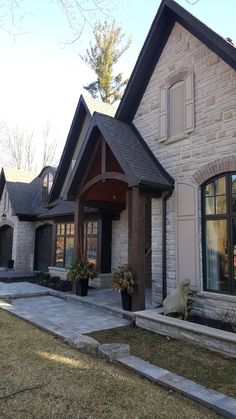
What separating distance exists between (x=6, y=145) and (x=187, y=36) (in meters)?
27.8

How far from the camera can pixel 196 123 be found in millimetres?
7473

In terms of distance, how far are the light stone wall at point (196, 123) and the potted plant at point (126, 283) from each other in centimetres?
99

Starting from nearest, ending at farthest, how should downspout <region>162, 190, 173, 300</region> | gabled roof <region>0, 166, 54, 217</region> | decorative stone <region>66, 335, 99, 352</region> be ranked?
decorative stone <region>66, 335, 99, 352</region>
downspout <region>162, 190, 173, 300</region>
gabled roof <region>0, 166, 54, 217</region>

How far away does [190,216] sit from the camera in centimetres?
728

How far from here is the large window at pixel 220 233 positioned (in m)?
6.50

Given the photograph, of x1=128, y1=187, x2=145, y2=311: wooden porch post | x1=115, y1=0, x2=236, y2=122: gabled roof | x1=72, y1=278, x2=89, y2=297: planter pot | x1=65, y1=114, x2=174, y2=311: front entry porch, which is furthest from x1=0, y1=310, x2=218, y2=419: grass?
x1=115, y1=0, x2=236, y2=122: gabled roof

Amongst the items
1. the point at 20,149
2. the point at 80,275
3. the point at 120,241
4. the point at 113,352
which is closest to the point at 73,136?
the point at 120,241

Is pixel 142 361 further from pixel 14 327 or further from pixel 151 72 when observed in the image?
pixel 151 72

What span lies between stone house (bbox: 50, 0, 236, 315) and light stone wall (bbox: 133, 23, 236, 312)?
2 cm

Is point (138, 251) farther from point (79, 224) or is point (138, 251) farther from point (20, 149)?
point (20, 149)

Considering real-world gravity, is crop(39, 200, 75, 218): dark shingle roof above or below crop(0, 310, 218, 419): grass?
above

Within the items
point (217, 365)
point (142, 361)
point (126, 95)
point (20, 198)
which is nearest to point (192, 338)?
point (217, 365)

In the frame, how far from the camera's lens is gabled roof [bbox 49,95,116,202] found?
44.1 ft

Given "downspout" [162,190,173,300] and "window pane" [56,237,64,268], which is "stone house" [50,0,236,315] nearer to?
"downspout" [162,190,173,300]
